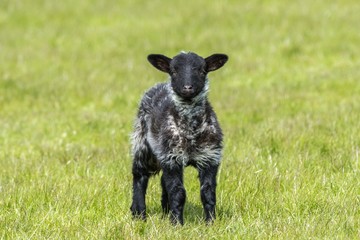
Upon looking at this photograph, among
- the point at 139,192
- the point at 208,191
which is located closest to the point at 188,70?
the point at 208,191

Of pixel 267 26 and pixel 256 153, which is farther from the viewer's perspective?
pixel 267 26

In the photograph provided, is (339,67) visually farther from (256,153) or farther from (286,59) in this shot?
(256,153)

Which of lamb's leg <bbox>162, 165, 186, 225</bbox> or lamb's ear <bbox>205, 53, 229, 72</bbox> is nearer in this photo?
lamb's leg <bbox>162, 165, 186, 225</bbox>

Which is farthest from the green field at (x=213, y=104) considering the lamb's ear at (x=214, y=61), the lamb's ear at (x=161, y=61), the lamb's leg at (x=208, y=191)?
the lamb's ear at (x=161, y=61)

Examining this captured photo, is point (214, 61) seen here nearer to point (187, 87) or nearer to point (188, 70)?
point (188, 70)

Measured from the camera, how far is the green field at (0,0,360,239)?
7.39m

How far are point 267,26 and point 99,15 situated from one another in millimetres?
5582

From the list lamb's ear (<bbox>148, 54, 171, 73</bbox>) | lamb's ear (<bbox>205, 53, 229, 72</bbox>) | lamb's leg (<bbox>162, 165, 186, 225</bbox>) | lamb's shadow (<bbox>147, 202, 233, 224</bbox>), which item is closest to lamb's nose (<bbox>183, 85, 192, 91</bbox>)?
lamb's ear (<bbox>205, 53, 229, 72</bbox>)

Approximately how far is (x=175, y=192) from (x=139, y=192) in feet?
2.74

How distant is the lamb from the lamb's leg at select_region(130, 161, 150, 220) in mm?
11

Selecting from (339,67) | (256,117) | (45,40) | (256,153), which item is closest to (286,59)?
(339,67)

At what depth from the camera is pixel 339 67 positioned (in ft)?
60.2

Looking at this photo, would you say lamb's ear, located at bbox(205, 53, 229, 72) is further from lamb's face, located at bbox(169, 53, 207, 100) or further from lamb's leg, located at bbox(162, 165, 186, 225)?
lamb's leg, located at bbox(162, 165, 186, 225)

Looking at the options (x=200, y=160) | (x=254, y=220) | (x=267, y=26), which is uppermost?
(x=267, y=26)
